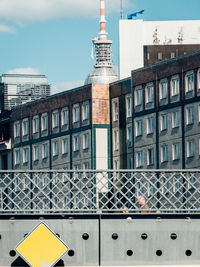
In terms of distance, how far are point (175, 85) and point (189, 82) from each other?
97.6 inches

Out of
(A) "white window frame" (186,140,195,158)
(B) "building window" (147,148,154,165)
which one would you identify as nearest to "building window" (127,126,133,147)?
(B) "building window" (147,148,154,165)

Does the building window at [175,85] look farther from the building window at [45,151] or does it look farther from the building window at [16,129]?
the building window at [16,129]

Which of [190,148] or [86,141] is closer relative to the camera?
[190,148]

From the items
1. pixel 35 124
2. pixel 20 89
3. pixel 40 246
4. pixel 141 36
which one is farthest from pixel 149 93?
pixel 40 246

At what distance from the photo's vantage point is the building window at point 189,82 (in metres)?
97.4

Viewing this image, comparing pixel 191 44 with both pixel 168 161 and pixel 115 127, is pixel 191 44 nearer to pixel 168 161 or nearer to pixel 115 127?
pixel 115 127

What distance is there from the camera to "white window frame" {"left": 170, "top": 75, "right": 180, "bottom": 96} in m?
99.7

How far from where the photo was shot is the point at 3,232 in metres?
29.5

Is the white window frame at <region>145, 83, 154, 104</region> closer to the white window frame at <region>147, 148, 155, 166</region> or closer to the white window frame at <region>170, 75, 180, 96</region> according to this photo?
the white window frame at <region>170, 75, 180, 96</region>

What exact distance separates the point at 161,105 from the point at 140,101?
16.6 ft

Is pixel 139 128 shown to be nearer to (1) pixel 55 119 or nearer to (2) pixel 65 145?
(2) pixel 65 145

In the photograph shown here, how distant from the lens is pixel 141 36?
14562cm

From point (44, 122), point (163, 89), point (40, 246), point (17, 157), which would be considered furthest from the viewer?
point (17, 157)

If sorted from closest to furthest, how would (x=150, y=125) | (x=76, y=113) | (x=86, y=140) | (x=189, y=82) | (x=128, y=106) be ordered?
(x=189, y=82) → (x=150, y=125) → (x=128, y=106) → (x=86, y=140) → (x=76, y=113)
